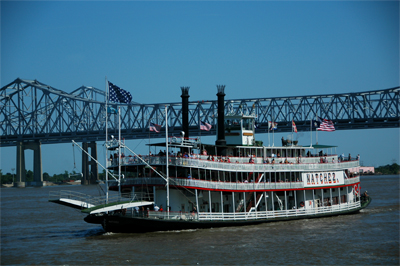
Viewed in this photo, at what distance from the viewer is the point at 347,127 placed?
12962cm

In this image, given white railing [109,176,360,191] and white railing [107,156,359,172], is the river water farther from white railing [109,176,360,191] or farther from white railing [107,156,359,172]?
white railing [107,156,359,172]

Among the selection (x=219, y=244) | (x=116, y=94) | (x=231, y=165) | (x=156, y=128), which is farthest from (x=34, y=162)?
(x=219, y=244)

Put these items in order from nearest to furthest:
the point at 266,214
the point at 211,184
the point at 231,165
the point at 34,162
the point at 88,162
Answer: the point at 211,184 < the point at 231,165 < the point at 266,214 < the point at 34,162 < the point at 88,162

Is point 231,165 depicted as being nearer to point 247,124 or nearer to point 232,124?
point 232,124

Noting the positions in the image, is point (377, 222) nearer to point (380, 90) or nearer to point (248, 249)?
point (248, 249)

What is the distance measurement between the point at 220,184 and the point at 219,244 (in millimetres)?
6280

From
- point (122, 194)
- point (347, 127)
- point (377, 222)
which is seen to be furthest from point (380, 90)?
point (122, 194)

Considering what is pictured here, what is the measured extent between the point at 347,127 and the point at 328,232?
97.0 meters

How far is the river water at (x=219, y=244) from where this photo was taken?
92.1 ft

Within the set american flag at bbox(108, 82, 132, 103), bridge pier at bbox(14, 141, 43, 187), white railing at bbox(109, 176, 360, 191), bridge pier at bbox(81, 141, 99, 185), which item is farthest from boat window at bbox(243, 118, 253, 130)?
bridge pier at bbox(14, 141, 43, 187)

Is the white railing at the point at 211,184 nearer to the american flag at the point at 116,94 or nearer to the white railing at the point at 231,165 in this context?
the white railing at the point at 231,165

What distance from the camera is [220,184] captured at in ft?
122

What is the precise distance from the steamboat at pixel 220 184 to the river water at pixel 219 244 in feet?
2.90

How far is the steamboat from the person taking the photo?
115 ft
